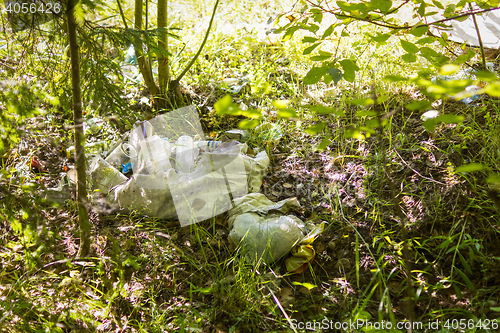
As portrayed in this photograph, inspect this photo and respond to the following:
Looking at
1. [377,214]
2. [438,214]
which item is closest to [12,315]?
[377,214]

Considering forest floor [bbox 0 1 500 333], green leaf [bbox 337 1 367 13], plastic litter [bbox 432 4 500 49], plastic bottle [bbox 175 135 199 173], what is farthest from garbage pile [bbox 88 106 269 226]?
plastic litter [bbox 432 4 500 49]

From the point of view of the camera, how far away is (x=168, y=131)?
8.50ft

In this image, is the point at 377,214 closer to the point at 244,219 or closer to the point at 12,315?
the point at 244,219

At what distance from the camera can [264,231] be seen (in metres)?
1.73

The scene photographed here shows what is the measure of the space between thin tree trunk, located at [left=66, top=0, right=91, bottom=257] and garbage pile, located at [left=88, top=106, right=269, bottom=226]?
0.42 meters

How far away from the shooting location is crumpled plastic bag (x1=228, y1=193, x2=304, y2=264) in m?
1.68

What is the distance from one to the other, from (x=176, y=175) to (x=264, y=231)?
72cm

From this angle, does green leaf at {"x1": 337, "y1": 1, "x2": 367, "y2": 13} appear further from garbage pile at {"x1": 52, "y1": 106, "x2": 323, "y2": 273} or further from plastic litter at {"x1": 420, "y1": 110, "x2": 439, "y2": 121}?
plastic litter at {"x1": 420, "y1": 110, "x2": 439, "y2": 121}

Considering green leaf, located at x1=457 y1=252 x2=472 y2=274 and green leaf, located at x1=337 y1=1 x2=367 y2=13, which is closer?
green leaf, located at x1=337 y1=1 x2=367 y2=13

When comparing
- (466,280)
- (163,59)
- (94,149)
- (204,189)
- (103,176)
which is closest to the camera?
(466,280)

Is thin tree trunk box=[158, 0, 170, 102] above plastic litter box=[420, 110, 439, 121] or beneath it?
above

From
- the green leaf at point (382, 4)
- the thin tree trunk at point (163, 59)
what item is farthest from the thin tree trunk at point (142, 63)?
the green leaf at point (382, 4)

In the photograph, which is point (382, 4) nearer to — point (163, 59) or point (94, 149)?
point (163, 59)

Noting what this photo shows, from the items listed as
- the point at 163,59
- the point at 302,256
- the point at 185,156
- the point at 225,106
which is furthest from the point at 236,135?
the point at 225,106
